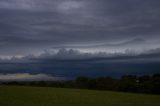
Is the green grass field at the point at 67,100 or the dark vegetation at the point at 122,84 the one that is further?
the dark vegetation at the point at 122,84

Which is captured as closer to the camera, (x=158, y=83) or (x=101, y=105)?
(x=101, y=105)

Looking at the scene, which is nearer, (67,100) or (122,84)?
(67,100)

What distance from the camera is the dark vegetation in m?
69.8

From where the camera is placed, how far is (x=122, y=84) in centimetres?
7638

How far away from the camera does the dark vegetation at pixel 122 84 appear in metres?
69.8

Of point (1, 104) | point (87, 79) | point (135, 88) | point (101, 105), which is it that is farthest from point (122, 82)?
point (1, 104)

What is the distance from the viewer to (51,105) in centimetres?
3259

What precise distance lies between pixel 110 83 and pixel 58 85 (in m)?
14.6

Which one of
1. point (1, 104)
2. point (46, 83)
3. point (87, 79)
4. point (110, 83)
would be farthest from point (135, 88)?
point (1, 104)

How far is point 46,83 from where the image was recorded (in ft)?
297

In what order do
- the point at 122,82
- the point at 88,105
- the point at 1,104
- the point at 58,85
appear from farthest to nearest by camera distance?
the point at 58,85 < the point at 122,82 < the point at 88,105 < the point at 1,104

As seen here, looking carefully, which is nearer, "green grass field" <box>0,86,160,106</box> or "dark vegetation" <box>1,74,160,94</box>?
"green grass field" <box>0,86,160,106</box>

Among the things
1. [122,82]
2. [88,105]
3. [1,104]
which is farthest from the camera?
[122,82]

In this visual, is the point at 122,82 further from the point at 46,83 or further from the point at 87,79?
the point at 46,83
